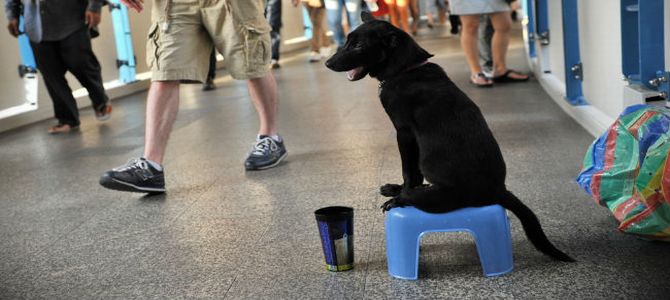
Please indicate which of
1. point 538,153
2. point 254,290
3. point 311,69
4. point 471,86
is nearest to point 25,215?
point 254,290

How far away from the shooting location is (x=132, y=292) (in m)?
2.60

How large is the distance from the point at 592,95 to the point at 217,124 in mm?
2788

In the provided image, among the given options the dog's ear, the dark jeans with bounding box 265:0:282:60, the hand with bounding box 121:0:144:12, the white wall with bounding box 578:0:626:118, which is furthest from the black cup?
the dark jeans with bounding box 265:0:282:60

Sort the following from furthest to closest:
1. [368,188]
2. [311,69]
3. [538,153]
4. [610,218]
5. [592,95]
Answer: [311,69] → [592,95] → [538,153] → [368,188] → [610,218]

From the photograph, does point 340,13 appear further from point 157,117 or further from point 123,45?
point 157,117

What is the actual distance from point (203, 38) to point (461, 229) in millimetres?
2144

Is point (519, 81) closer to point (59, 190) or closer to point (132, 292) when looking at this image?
point (59, 190)

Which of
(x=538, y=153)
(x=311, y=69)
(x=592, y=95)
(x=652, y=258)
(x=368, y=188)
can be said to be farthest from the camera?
(x=311, y=69)

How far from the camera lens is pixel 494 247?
2432 mm

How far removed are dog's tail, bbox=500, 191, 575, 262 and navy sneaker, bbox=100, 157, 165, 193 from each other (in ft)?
6.51

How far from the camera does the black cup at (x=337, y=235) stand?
A: 248 centimetres

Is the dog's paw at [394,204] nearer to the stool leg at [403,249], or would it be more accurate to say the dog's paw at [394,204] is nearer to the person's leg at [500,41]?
the stool leg at [403,249]

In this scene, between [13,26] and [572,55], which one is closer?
[572,55]

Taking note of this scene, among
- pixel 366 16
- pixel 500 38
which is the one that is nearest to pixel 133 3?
pixel 366 16
